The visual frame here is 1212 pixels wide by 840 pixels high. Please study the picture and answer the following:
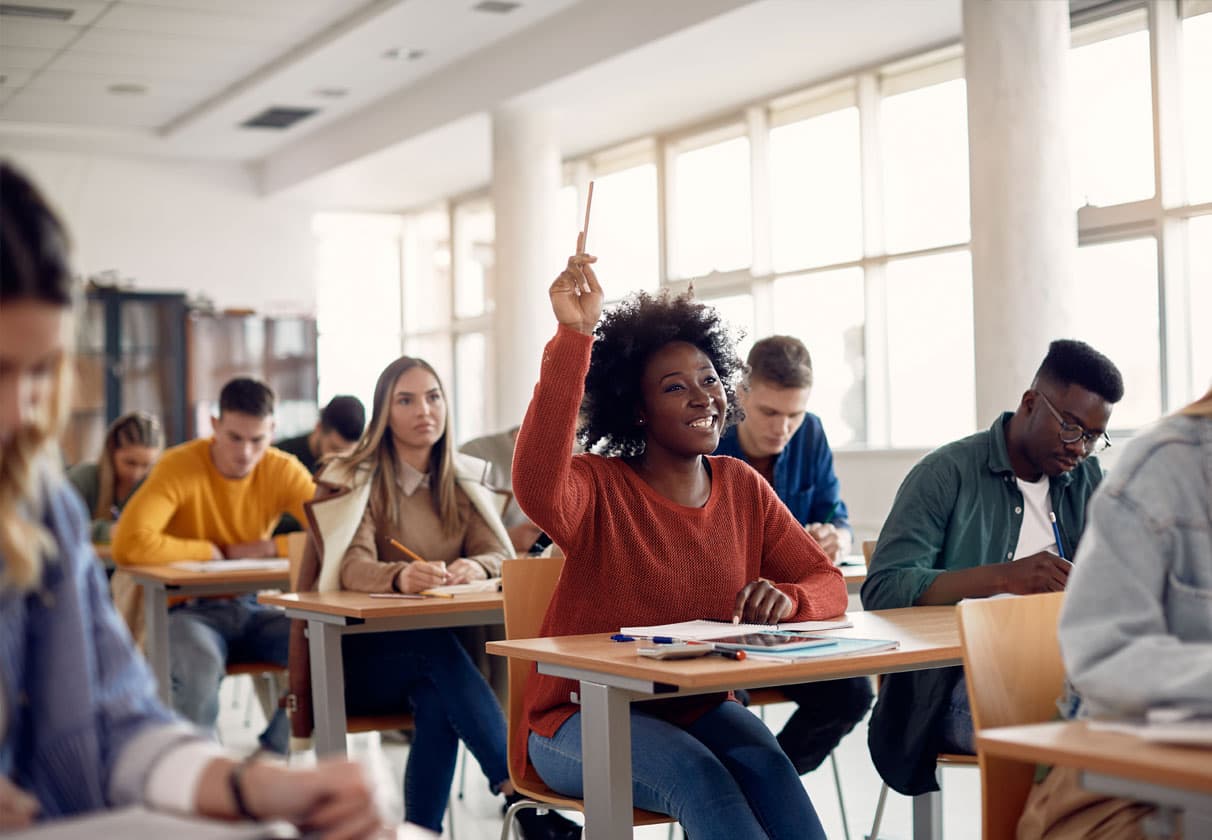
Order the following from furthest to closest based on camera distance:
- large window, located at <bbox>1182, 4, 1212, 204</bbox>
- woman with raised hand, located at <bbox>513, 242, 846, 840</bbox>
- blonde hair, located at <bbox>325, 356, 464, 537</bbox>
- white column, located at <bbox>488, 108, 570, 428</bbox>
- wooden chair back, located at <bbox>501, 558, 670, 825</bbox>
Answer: white column, located at <bbox>488, 108, 570, 428</bbox>
large window, located at <bbox>1182, 4, 1212, 204</bbox>
blonde hair, located at <bbox>325, 356, 464, 537</bbox>
wooden chair back, located at <bbox>501, 558, 670, 825</bbox>
woman with raised hand, located at <bbox>513, 242, 846, 840</bbox>

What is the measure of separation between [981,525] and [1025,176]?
3087 millimetres

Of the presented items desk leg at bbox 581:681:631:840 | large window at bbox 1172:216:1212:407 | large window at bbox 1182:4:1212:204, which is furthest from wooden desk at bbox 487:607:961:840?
large window at bbox 1182:4:1212:204

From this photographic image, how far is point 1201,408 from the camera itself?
1.58 metres

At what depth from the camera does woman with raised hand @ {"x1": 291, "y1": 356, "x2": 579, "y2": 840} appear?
325 centimetres

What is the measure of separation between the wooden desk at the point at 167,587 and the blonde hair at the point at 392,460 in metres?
Answer: 0.57

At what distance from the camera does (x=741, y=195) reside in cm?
834

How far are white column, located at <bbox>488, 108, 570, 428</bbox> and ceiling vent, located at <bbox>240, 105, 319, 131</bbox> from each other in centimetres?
192

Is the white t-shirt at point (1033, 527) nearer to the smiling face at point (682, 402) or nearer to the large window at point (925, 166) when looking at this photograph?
the smiling face at point (682, 402)

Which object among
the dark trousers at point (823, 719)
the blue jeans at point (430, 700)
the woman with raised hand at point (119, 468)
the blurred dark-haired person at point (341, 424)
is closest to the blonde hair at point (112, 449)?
the woman with raised hand at point (119, 468)

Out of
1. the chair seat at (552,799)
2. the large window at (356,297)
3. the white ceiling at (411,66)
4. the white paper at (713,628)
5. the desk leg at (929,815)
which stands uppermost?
the white ceiling at (411,66)

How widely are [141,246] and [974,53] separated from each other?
708cm

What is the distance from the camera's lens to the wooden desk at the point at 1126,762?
49.7 inches

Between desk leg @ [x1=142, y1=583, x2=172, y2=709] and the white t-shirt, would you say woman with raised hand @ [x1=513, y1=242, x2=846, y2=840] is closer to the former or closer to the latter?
the white t-shirt

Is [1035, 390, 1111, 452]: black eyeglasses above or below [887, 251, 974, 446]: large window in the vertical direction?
below
